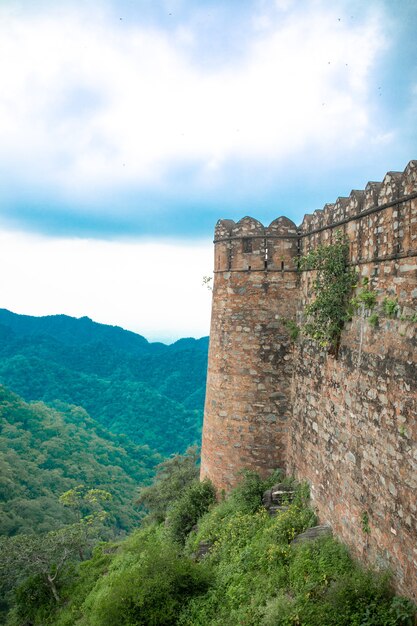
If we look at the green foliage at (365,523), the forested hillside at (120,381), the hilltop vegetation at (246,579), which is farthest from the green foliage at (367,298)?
the forested hillside at (120,381)

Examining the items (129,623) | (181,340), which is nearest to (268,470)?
(129,623)

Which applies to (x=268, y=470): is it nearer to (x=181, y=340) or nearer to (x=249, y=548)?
(x=249, y=548)

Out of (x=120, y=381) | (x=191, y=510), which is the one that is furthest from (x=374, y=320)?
(x=120, y=381)

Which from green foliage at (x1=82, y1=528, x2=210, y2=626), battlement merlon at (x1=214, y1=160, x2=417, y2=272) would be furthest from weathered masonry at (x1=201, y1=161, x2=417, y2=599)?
green foliage at (x1=82, y1=528, x2=210, y2=626)

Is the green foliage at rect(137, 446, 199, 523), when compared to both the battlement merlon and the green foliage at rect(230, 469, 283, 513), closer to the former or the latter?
the green foliage at rect(230, 469, 283, 513)

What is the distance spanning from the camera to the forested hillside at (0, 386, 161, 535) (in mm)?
30672

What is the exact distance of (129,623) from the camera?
22.1 feet

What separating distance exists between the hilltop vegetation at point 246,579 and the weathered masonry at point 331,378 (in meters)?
0.37

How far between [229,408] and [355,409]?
3.81 meters

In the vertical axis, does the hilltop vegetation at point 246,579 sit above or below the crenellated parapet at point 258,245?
below

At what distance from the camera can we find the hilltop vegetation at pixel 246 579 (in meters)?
5.41

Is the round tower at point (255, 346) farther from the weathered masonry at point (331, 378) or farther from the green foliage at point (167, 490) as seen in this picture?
the green foliage at point (167, 490)

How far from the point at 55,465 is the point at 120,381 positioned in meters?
31.3

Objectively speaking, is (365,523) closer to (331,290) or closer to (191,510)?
(331,290)
